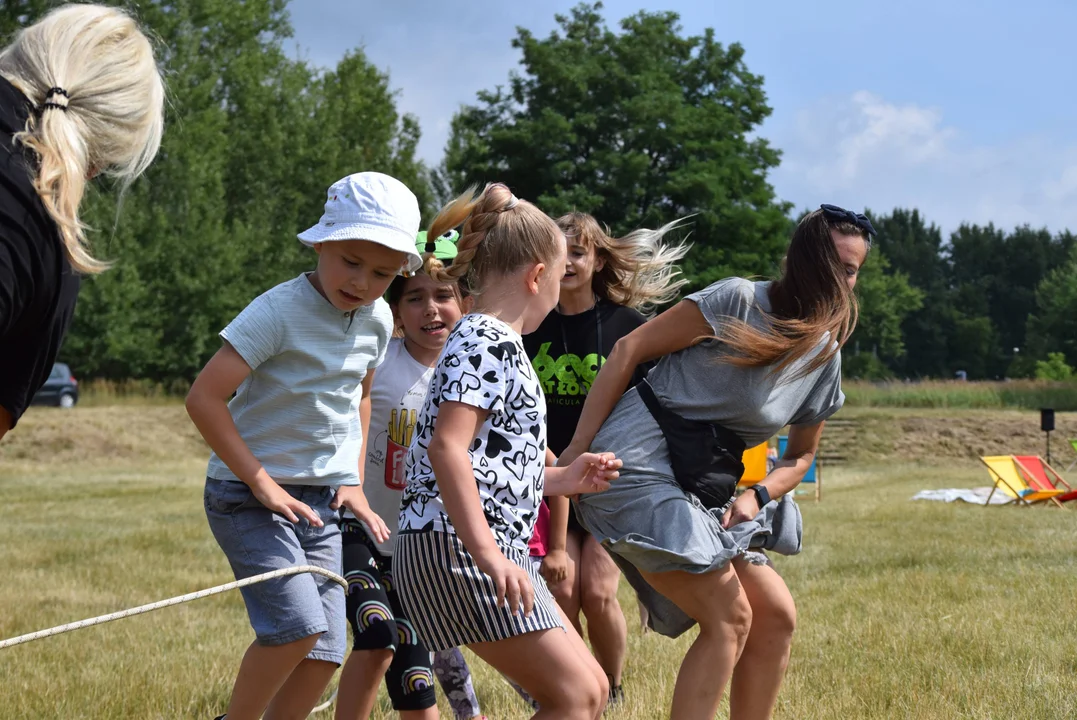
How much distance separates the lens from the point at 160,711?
4625mm

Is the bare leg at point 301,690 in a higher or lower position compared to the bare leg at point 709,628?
lower

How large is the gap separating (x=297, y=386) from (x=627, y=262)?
1822 mm

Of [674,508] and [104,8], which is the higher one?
[104,8]

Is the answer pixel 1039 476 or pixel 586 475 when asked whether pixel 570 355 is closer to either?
pixel 586 475

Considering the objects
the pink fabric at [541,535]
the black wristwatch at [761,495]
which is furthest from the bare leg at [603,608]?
A: the black wristwatch at [761,495]

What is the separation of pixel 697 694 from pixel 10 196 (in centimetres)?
238

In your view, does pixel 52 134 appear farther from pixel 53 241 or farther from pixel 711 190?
pixel 711 190

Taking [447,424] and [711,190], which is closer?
[447,424]

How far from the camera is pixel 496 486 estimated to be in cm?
286

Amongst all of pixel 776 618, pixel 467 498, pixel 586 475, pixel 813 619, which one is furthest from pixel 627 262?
pixel 813 619

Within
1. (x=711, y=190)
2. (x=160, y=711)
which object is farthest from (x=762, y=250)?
(x=160, y=711)

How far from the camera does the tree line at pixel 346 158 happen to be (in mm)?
33938

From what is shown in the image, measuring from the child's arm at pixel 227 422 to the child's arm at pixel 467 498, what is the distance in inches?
28.8

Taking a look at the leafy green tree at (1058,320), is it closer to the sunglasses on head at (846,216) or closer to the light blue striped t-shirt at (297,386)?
the sunglasses on head at (846,216)
